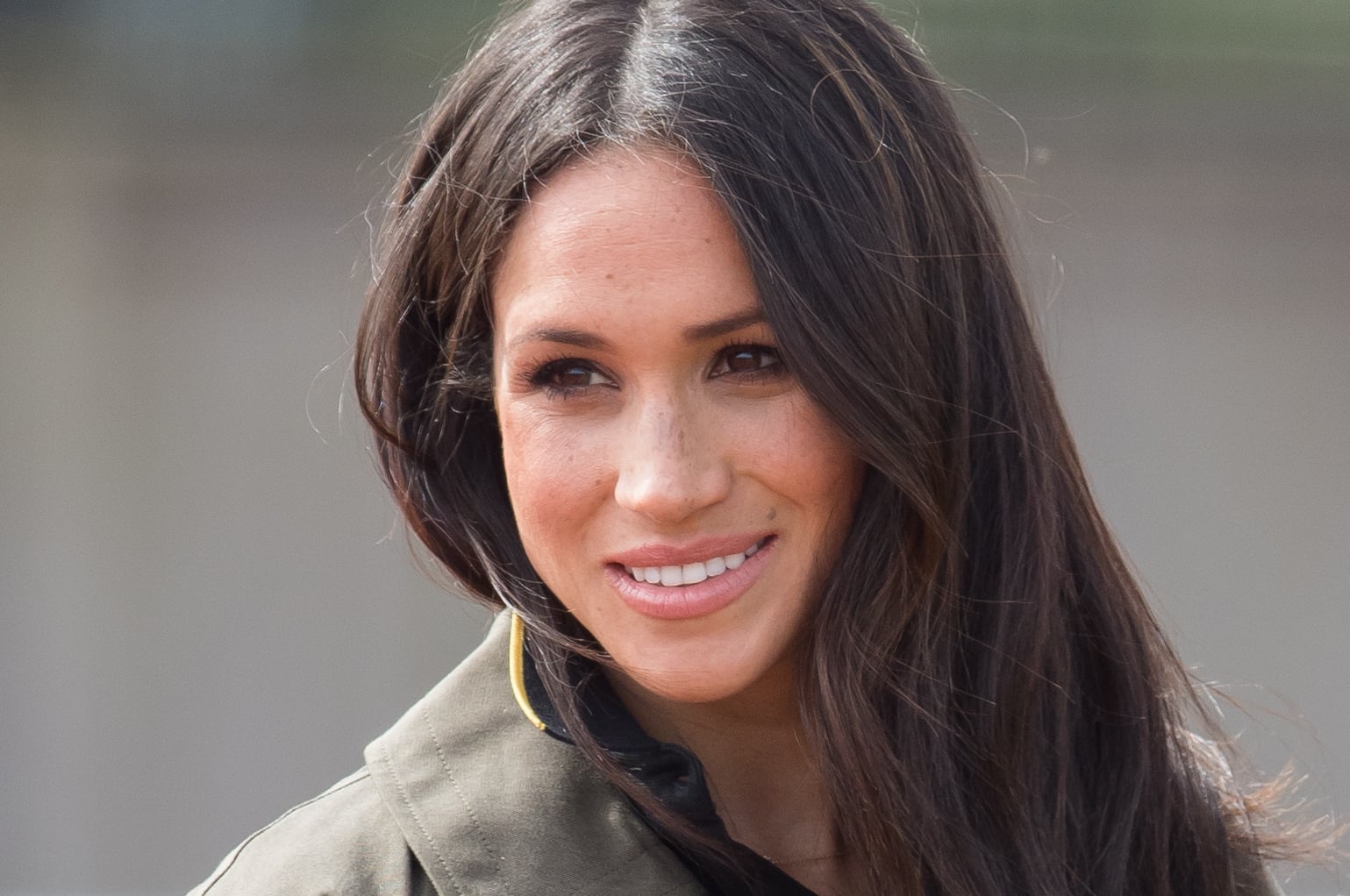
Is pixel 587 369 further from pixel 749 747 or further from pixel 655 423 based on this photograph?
pixel 749 747

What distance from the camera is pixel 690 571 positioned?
1.65 metres

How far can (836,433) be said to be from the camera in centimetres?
165

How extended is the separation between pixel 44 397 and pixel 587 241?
3.27 meters

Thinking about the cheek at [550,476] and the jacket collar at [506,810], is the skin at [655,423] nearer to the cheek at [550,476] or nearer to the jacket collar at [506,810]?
the cheek at [550,476]

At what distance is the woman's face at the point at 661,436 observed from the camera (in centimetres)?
159

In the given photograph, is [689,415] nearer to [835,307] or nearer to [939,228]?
[835,307]

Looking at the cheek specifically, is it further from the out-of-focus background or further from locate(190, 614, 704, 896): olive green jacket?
the out-of-focus background

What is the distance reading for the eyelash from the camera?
5.34ft

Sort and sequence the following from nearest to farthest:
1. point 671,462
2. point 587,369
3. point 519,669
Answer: point 671,462
point 587,369
point 519,669

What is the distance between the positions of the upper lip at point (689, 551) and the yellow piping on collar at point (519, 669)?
24cm

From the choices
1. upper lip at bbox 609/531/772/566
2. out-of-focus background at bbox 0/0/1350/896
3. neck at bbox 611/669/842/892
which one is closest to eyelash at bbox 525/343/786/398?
upper lip at bbox 609/531/772/566

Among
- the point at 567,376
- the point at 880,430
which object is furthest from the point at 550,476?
the point at 880,430

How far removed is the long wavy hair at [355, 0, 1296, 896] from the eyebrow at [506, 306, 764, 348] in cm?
3

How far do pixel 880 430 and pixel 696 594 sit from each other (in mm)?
259
